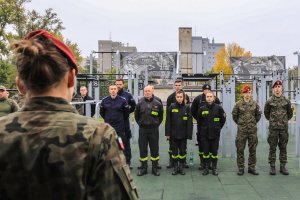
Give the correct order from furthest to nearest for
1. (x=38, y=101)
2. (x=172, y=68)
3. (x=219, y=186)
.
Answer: (x=172, y=68), (x=219, y=186), (x=38, y=101)

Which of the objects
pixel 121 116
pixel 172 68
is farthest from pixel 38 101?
pixel 172 68

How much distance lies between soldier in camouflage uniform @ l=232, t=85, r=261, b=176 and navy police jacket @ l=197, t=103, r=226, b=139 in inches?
14.5

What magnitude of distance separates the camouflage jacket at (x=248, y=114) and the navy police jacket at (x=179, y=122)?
0.93 metres

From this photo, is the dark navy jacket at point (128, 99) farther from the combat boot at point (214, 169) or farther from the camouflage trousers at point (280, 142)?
the camouflage trousers at point (280, 142)

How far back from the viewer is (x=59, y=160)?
1188 millimetres

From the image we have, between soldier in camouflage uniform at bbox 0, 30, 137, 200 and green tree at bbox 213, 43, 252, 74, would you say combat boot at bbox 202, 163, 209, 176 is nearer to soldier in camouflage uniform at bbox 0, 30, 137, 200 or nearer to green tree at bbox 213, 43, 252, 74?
soldier in camouflage uniform at bbox 0, 30, 137, 200

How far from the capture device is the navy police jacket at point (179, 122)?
725cm

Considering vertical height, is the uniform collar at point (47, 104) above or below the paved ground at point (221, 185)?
above

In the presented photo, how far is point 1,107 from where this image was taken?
7152 millimetres

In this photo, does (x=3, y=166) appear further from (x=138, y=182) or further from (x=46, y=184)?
(x=138, y=182)

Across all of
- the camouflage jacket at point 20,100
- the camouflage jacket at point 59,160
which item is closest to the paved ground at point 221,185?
the camouflage jacket at point 20,100

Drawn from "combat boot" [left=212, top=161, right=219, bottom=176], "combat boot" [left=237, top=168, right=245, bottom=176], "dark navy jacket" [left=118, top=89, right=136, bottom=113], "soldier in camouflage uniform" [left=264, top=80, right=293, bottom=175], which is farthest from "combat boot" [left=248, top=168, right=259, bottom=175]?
"dark navy jacket" [left=118, top=89, right=136, bottom=113]

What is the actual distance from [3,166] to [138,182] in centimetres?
548

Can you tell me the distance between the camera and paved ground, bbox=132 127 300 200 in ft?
18.3
